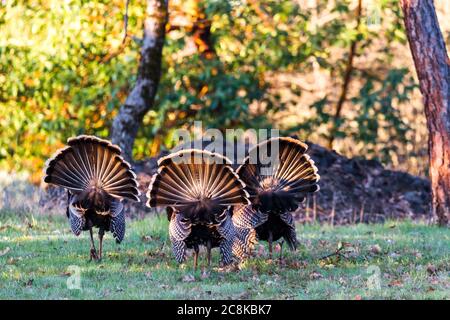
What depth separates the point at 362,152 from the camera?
21.2 metres

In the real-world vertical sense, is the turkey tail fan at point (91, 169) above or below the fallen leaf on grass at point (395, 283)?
above

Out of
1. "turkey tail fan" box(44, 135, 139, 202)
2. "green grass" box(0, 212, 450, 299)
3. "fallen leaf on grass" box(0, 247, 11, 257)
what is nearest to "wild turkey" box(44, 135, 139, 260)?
"turkey tail fan" box(44, 135, 139, 202)

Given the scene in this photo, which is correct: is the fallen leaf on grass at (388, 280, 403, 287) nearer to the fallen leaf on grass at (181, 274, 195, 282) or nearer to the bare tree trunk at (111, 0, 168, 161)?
the fallen leaf on grass at (181, 274, 195, 282)

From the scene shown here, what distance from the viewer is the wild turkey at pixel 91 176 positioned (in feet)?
33.8

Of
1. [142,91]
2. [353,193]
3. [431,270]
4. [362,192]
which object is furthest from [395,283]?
[142,91]

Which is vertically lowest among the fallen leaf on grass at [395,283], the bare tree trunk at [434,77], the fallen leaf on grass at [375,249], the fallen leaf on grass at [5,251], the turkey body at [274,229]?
the fallen leaf on grass at [395,283]

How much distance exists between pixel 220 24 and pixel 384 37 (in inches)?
178

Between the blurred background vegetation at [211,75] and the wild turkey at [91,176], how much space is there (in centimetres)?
793

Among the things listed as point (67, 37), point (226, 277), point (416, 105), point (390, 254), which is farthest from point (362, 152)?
point (226, 277)

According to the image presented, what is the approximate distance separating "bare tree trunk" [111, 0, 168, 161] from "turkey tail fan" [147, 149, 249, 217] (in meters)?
7.96

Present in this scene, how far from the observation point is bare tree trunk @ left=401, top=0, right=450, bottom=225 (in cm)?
1341

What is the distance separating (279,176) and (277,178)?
0.03m

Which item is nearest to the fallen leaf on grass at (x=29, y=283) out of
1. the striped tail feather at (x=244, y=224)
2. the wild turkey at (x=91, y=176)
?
the wild turkey at (x=91, y=176)

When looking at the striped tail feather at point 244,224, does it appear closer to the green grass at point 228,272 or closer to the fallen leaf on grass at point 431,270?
the green grass at point 228,272
